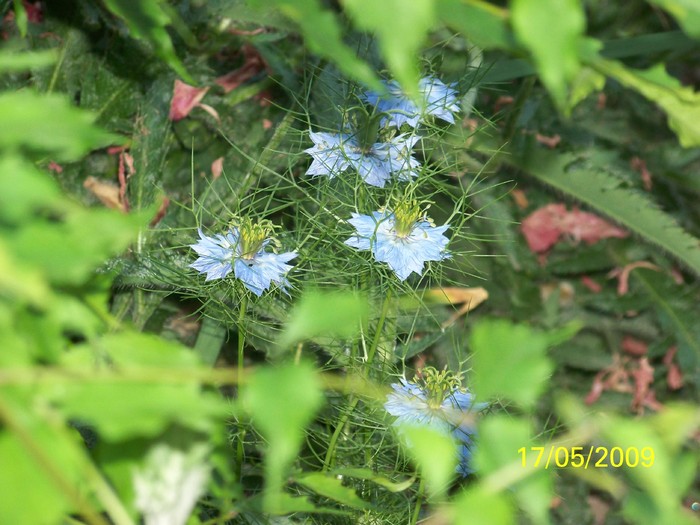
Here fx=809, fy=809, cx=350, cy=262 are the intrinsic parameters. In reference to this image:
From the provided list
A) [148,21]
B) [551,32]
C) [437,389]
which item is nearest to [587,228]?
[437,389]

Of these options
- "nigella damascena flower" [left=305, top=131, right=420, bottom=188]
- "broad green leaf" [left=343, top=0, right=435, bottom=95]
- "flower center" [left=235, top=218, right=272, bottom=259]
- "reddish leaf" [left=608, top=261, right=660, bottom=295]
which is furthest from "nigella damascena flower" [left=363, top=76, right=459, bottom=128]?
"reddish leaf" [left=608, top=261, right=660, bottom=295]

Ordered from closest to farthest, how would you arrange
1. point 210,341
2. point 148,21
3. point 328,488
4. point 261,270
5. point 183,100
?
point 328,488
point 148,21
point 261,270
point 210,341
point 183,100

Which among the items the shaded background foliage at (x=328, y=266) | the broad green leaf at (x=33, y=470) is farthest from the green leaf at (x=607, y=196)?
the broad green leaf at (x=33, y=470)

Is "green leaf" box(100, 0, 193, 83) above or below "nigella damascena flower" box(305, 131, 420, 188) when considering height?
above

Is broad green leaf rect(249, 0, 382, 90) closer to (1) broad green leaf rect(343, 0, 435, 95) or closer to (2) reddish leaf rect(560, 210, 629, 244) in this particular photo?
(1) broad green leaf rect(343, 0, 435, 95)

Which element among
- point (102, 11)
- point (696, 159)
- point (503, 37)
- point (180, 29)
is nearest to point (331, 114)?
point (180, 29)

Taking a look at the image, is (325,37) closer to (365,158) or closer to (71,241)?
(71,241)

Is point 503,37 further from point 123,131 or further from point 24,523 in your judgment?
point 123,131
